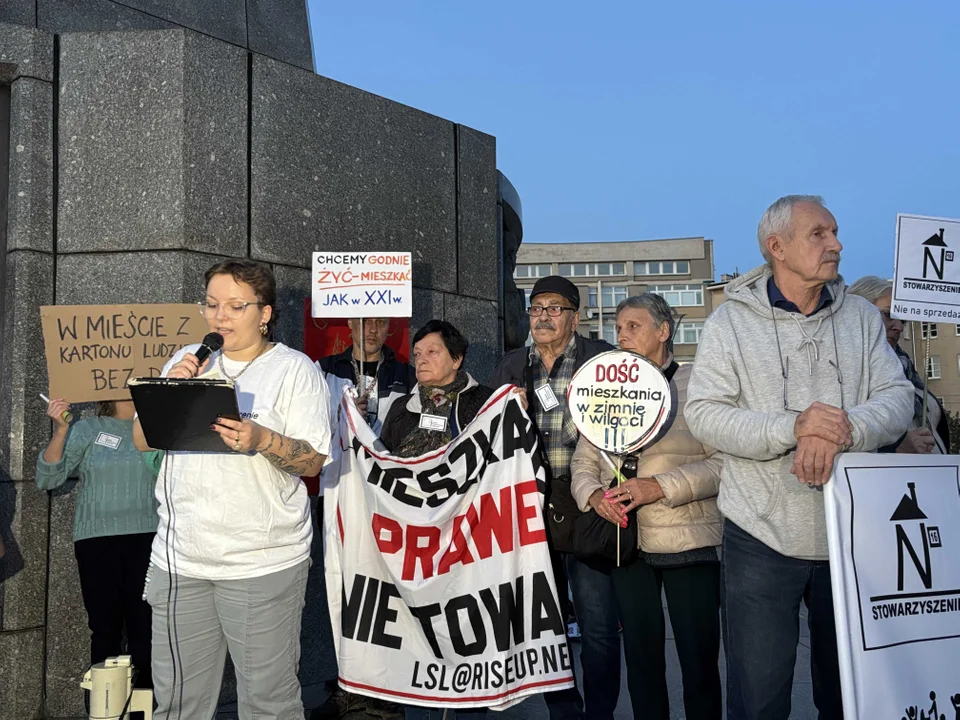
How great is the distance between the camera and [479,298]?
6637 millimetres

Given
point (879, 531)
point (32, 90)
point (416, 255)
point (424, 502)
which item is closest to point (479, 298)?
point (416, 255)

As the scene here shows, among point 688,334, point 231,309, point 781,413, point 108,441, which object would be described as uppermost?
point 688,334

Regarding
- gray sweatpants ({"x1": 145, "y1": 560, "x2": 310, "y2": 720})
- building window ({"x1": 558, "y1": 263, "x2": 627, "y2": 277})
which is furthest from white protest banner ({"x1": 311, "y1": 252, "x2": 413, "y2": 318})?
building window ({"x1": 558, "y1": 263, "x2": 627, "y2": 277})

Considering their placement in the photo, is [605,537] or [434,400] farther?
[434,400]

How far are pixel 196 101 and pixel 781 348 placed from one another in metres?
3.64

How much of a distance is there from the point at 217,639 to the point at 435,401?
174 cm

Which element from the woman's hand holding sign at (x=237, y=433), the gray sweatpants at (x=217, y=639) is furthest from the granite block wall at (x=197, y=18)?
the gray sweatpants at (x=217, y=639)

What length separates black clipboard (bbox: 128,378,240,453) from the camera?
2.97 metres

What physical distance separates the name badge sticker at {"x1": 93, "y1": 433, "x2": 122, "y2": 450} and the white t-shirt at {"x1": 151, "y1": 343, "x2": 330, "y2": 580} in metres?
1.31

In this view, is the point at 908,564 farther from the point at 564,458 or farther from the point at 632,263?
the point at 632,263

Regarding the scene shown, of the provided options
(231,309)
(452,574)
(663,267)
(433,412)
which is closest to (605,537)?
(452,574)

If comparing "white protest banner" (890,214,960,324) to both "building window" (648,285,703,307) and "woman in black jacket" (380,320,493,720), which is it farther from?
"building window" (648,285,703,307)

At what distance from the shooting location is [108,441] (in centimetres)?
462

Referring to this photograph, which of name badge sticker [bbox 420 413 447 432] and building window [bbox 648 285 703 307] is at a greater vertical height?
building window [bbox 648 285 703 307]
